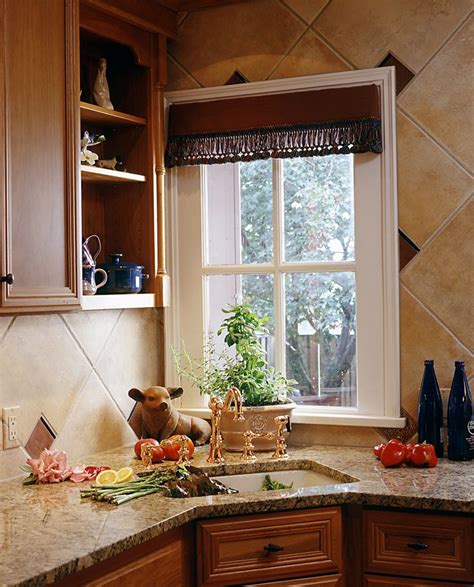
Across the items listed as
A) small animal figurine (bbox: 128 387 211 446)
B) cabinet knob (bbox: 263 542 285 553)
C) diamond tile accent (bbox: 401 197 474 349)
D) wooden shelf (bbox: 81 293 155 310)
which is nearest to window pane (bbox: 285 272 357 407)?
diamond tile accent (bbox: 401 197 474 349)

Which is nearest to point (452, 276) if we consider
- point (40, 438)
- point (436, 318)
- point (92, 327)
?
point (436, 318)

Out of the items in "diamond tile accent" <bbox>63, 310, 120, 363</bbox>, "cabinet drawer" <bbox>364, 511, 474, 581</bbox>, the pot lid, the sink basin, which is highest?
the pot lid

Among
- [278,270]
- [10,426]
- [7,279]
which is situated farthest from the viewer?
[278,270]

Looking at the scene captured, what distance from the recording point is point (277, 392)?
328 cm

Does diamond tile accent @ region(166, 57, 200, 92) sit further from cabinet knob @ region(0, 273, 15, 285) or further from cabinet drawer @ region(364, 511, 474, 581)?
cabinet drawer @ region(364, 511, 474, 581)

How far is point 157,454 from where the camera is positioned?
3.03 m

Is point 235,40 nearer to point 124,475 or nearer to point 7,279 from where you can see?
point 7,279

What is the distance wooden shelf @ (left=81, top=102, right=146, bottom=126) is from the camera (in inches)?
121

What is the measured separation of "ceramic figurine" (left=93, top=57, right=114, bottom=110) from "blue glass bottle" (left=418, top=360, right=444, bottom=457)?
1.48 metres

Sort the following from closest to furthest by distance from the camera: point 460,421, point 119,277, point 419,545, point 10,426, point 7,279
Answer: point 7,279, point 419,545, point 10,426, point 460,421, point 119,277

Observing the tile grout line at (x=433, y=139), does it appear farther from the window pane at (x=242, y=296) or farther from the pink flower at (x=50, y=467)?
the pink flower at (x=50, y=467)

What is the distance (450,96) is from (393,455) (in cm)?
127

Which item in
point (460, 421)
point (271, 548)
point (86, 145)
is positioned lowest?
point (271, 548)

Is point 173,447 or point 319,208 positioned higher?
point 319,208
